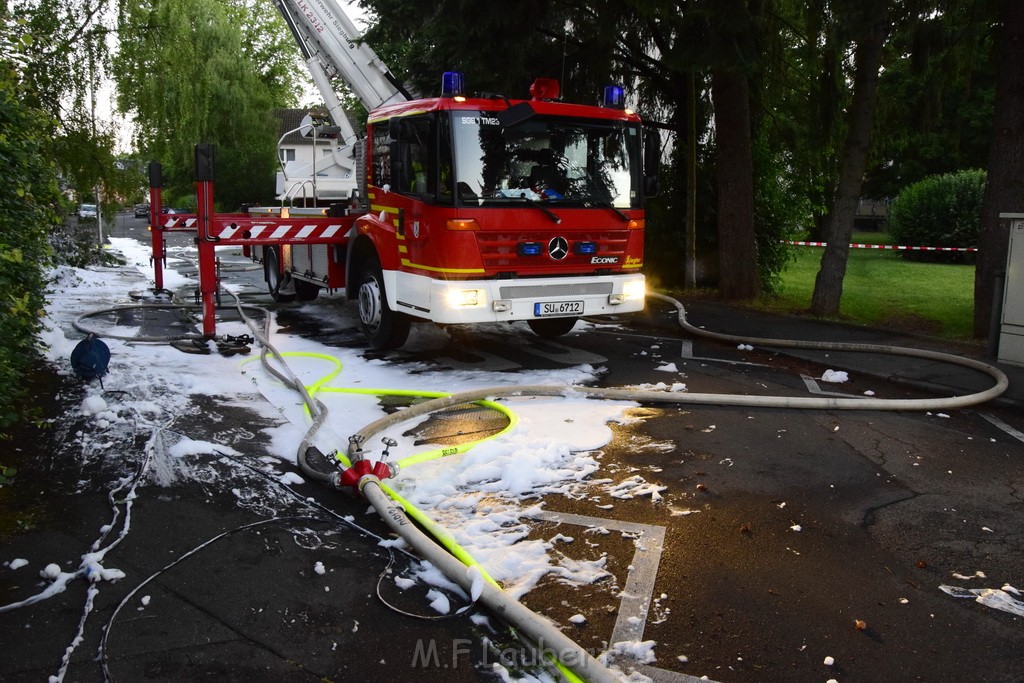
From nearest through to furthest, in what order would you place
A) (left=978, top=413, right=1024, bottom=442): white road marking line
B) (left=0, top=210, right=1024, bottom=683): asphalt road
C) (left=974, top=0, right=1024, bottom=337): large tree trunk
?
(left=0, top=210, right=1024, bottom=683): asphalt road < (left=978, top=413, right=1024, bottom=442): white road marking line < (left=974, top=0, right=1024, bottom=337): large tree trunk

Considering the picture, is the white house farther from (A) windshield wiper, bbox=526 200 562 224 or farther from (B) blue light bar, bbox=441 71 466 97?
(A) windshield wiper, bbox=526 200 562 224

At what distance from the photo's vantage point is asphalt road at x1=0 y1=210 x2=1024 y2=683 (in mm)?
3369

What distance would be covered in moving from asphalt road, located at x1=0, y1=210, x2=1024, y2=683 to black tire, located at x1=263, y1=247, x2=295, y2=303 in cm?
687

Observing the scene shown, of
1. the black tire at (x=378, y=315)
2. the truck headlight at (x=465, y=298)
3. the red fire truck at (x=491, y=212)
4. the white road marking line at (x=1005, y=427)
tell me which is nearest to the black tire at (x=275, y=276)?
the red fire truck at (x=491, y=212)

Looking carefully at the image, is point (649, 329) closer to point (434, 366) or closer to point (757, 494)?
point (434, 366)

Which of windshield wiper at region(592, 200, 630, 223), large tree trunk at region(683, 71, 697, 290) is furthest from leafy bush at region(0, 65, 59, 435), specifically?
large tree trunk at region(683, 71, 697, 290)

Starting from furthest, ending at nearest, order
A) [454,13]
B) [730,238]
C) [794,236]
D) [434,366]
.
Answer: [794,236] → [730,238] → [454,13] → [434,366]

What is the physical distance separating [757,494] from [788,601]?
4.56 ft

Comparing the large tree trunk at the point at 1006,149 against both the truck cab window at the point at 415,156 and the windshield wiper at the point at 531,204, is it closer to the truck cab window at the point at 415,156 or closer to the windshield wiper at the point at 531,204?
the windshield wiper at the point at 531,204

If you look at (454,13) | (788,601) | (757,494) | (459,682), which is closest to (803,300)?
(454,13)

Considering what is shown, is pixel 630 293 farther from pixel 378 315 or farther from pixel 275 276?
pixel 275 276

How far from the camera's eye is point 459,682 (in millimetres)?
3223

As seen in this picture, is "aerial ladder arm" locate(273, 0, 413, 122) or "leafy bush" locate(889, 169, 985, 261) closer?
"aerial ladder arm" locate(273, 0, 413, 122)

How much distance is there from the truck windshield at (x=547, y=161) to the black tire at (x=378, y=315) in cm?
181
